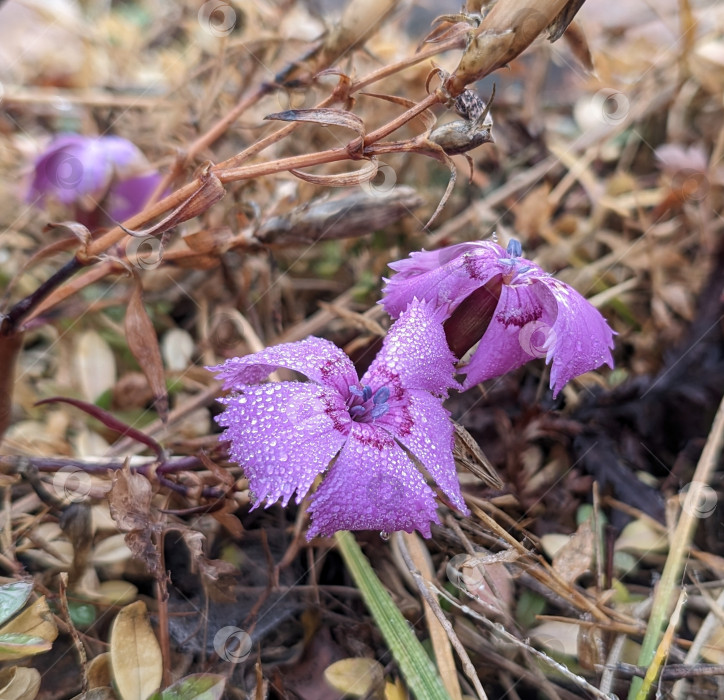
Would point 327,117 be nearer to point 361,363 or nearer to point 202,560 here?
point 361,363

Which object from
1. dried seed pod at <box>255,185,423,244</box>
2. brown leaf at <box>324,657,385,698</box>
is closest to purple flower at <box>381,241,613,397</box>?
dried seed pod at <box>255,185,423,244</box>

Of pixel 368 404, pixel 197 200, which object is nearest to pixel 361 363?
pixel 368 404

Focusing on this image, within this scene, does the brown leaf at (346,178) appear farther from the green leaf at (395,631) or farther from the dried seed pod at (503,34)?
the green leaf at (395,631)

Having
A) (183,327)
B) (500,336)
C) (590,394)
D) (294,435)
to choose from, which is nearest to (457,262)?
(500,336)

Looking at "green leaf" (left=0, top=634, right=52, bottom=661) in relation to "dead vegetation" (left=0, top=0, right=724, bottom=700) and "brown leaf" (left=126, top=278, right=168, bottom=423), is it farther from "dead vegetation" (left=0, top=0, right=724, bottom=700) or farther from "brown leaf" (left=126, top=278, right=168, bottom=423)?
"brown leaf" (left=126, top=278, right=168, bottom=423)

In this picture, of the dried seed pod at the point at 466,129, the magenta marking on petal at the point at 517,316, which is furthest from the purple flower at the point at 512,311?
the dried seed pod at the point at 466,129

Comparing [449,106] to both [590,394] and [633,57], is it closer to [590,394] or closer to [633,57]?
[590,394]
